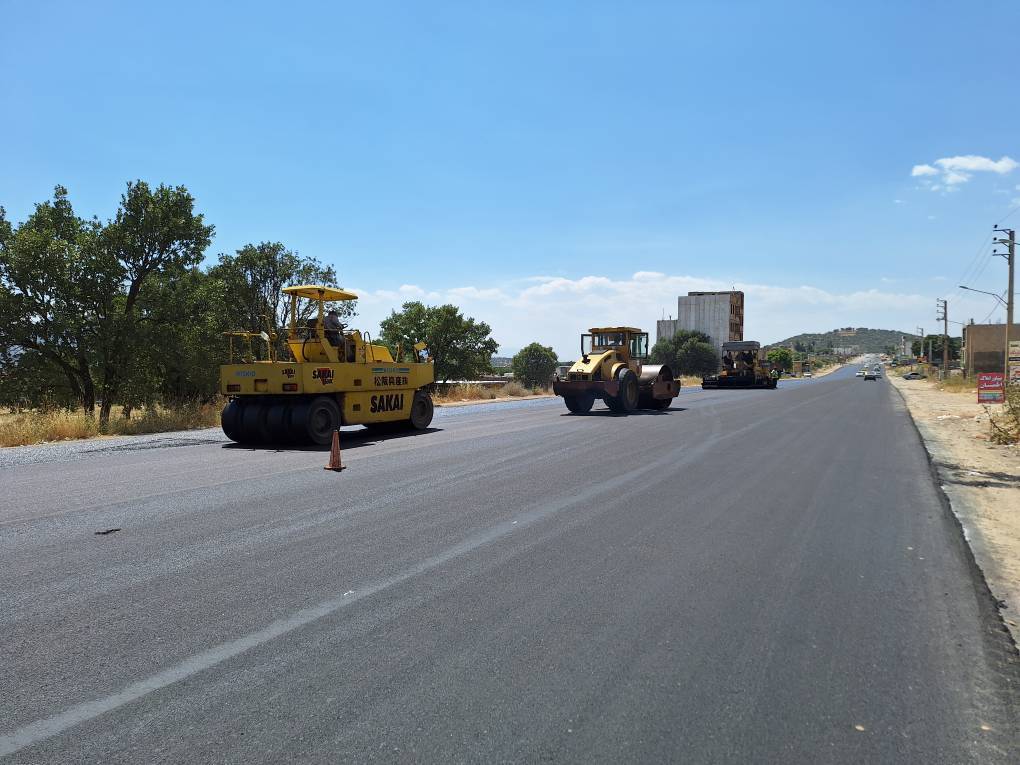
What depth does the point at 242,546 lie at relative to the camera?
5.34 m

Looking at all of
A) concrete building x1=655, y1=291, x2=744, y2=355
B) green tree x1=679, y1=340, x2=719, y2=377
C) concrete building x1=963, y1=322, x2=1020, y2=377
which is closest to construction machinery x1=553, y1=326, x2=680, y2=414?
concrete building x1=963, y1=322, x2=1020, y2=377

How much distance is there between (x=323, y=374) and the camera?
1250 cm

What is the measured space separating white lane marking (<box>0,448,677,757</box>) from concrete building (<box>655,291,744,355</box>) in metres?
114

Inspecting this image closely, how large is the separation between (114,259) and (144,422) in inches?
250

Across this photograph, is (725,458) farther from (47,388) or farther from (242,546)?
(47,388)

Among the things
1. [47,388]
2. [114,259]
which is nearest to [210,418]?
[114,259]

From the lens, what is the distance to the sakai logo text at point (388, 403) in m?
14.0

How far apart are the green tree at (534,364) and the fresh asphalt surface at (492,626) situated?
165ft

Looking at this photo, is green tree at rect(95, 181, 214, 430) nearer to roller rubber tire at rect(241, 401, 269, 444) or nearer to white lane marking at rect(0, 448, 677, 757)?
roller rubber tire at rect(241, 401, 269, 444)

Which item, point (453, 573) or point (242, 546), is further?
point (242, 546)

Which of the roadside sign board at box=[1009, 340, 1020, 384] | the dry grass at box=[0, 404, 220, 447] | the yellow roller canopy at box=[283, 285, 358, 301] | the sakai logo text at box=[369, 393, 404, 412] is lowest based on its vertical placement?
the dry grass at box=[0, 404, 220, 447]

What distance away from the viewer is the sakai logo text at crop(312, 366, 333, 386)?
12367 millimetres

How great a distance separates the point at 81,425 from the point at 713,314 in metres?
116

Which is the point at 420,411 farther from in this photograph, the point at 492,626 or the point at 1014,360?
the point at 1014,360
